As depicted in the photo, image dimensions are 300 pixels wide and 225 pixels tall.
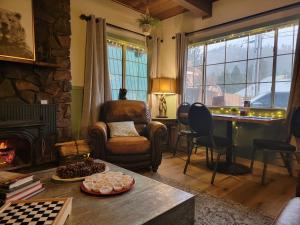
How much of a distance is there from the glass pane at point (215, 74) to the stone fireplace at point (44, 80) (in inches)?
97.2

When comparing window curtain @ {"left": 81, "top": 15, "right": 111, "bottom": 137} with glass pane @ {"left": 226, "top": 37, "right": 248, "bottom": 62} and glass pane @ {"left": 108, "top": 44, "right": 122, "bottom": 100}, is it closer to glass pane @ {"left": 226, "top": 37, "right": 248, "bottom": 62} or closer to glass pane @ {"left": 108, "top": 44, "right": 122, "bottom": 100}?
glass pane @ {"left": 108, "top": 44, "right": 122, "bottom": 100}

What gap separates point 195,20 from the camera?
155 inches

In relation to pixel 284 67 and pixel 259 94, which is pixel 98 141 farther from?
pixel 284 67

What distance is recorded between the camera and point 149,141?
8.75ft

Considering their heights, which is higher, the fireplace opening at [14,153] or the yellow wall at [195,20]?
the yellow wall at [195,20]

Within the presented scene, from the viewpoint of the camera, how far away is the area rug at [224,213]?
160 centimetres

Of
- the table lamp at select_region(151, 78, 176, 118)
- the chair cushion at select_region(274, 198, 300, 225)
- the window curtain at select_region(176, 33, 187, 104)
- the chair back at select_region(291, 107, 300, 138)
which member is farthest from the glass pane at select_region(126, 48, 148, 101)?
the chair cushion at select_region(274, 198, 300, 225)

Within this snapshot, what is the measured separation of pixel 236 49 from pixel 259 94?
2.89 feet

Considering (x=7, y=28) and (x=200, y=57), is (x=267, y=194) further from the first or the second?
(x=7, y=28)

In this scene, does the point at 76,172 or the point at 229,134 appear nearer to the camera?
the point at 76,172

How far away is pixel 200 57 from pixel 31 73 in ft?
9.62

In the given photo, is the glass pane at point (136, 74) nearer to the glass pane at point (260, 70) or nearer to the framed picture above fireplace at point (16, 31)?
the framed picture above fireplace at point (16, 31)

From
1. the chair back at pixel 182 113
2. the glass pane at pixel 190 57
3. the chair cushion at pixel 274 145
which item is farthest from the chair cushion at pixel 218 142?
the glass pane at pixel 190 57

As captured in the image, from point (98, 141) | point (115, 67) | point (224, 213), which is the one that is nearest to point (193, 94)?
point (115, 67)
